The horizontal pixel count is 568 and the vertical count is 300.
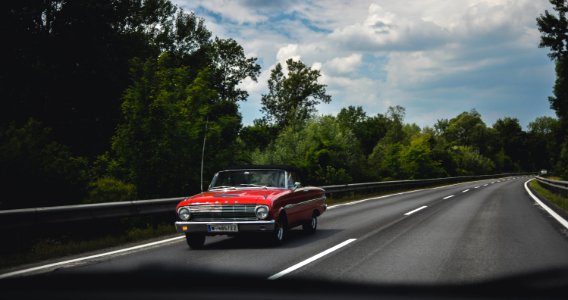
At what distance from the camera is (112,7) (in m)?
31.3

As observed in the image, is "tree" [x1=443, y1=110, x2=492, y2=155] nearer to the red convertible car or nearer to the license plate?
the red convertible car

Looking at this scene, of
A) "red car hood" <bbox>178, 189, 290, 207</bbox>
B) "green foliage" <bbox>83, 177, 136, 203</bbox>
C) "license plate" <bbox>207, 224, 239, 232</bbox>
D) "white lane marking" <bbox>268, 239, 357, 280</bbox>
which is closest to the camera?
"white lane marking" <bbox>268, 239, 357, 280</bbox>

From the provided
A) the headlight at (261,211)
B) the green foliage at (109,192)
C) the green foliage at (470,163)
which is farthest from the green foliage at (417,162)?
the headlight at (261,211)

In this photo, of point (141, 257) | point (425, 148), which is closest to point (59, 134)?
point (141, 257)

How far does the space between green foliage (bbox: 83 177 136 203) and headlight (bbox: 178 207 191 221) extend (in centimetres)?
497

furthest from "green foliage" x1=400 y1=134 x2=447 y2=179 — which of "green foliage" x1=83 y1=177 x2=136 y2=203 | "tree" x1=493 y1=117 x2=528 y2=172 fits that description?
"tree" x1=493 y1=117 x2=528 y2=172

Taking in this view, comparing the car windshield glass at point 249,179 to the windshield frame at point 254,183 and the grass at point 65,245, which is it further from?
the grass at point 65,245

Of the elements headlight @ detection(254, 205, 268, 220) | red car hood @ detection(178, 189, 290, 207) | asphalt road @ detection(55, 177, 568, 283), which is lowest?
asphalt road @ detection(55, 177, 568, 283)

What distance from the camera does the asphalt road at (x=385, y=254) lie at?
660 centimetres

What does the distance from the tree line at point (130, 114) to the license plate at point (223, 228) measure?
14.9 ft

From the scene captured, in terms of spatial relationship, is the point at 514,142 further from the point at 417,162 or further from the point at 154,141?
the point at 154,141

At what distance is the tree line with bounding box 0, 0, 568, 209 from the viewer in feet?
43.2

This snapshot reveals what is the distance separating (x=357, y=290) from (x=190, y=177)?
15064 millimetres

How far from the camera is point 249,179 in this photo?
1059cm
